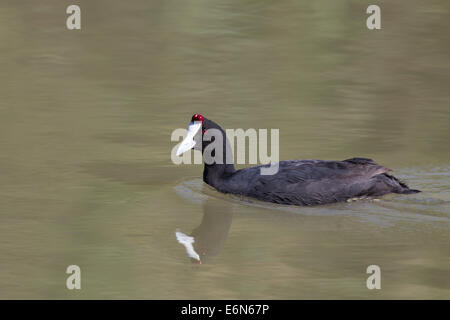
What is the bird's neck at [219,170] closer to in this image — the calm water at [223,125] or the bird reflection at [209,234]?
the calm water at [223,125]

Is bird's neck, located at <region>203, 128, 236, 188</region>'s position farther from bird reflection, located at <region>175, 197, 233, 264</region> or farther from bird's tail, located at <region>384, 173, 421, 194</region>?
bird's tail, located at <region>384, 173, 421, 194</region>

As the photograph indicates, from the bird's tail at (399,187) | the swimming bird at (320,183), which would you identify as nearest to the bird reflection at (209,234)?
the swimming bird at (320,183)

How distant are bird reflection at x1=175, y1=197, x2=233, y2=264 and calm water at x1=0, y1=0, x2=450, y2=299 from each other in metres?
0.03

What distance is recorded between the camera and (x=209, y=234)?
8.52m

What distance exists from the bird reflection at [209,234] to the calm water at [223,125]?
0.09 ft

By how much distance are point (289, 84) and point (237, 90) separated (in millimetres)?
800

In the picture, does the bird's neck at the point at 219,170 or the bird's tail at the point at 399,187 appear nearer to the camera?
the bird's tail at the point at 399,187

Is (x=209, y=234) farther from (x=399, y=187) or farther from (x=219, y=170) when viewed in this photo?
(x=399, y=187)

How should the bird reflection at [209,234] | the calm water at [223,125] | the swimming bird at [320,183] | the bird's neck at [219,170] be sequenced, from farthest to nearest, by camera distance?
1. the bird's neck at [219,170]
2. the swimming bird at [320,183]
3. the bird reflection at [209,234]
4. the calm water at [223,125]

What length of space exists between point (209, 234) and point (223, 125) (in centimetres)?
333

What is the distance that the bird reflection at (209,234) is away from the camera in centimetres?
806

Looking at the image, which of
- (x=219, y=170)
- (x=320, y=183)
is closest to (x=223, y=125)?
(x=219, y=170)

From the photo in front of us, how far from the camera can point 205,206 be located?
938cm

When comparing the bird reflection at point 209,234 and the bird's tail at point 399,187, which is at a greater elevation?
the bird's tail at point 399,187
